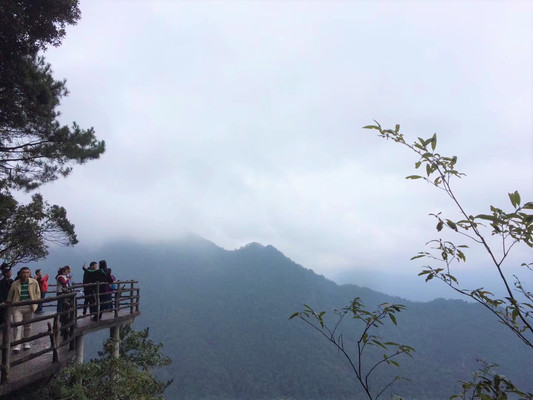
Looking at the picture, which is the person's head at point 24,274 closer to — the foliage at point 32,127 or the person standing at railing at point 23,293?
the person standing at railing at point 23,293

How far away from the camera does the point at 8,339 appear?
476 cm

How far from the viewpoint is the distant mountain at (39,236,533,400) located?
98.1 meters

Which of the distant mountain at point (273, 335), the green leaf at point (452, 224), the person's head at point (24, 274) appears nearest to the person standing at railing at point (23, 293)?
the person's head at point (24, 274)

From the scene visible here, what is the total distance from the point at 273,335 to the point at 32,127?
13696 cm

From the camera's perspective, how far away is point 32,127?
34.3ft

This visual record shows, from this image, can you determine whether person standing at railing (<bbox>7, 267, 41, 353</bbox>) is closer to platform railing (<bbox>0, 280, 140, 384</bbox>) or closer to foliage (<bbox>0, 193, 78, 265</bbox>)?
platform railing (<bbox>0, 280, 140, 384</bbox>)

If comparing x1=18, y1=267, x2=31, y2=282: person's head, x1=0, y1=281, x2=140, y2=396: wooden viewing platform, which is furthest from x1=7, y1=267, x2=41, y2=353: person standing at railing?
x1=0, y1=281, x2=140, y2=396: wooden viewing platform

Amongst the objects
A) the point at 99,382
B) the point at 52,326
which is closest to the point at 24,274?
the point at 52,326

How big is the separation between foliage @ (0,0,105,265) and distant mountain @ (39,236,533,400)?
59956mm

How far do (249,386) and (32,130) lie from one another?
10369 cm

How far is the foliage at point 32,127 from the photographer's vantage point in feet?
29.2

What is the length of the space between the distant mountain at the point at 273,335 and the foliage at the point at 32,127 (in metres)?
60.0

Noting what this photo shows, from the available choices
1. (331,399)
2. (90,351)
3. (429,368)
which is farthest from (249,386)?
(429,368)

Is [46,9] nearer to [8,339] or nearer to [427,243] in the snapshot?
[8,339]
